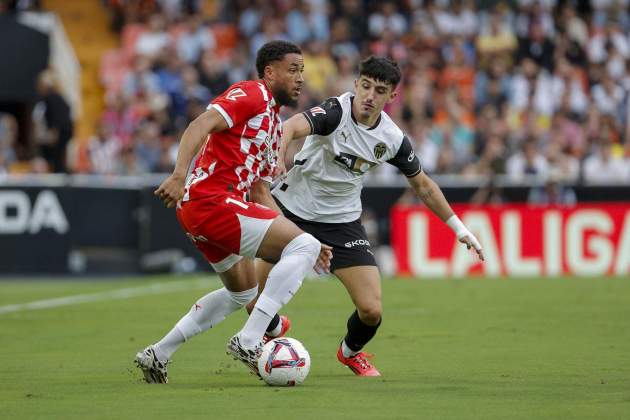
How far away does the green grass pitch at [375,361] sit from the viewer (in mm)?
7164

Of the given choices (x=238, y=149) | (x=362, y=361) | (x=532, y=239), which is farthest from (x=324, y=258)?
(x=532, y=239)

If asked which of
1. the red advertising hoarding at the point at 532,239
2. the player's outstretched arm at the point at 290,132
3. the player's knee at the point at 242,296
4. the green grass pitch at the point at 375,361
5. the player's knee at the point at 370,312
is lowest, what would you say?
the red advertising hoarding at the point at 532,239

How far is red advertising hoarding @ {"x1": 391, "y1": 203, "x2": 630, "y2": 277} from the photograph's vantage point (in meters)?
20.6

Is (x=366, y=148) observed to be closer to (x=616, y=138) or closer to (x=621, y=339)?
(x=621, y=339)

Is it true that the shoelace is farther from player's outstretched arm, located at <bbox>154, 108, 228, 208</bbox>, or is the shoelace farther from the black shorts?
player's outstretched arm, located at <bbox>154, 108, 228, 208</bbox>

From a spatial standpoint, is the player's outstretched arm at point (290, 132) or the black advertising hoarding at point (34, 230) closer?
the player's outstretched arm at point (290, 132)

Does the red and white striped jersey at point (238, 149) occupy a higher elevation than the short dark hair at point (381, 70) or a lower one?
lower

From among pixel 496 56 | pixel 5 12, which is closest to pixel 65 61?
pixel 5 12

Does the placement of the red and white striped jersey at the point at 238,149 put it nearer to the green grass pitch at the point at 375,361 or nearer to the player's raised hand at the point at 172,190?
the player's raised hand at the point at 172,190

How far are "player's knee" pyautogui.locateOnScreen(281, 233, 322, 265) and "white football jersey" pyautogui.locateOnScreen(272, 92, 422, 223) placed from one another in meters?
1.21

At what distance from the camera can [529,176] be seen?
2181cm

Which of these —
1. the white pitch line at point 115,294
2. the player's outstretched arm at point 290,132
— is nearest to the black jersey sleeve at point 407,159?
the player's outstretched arm at point 290,132

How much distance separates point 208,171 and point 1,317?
257 inches

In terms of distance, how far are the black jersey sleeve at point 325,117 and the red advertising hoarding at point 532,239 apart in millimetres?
11419
